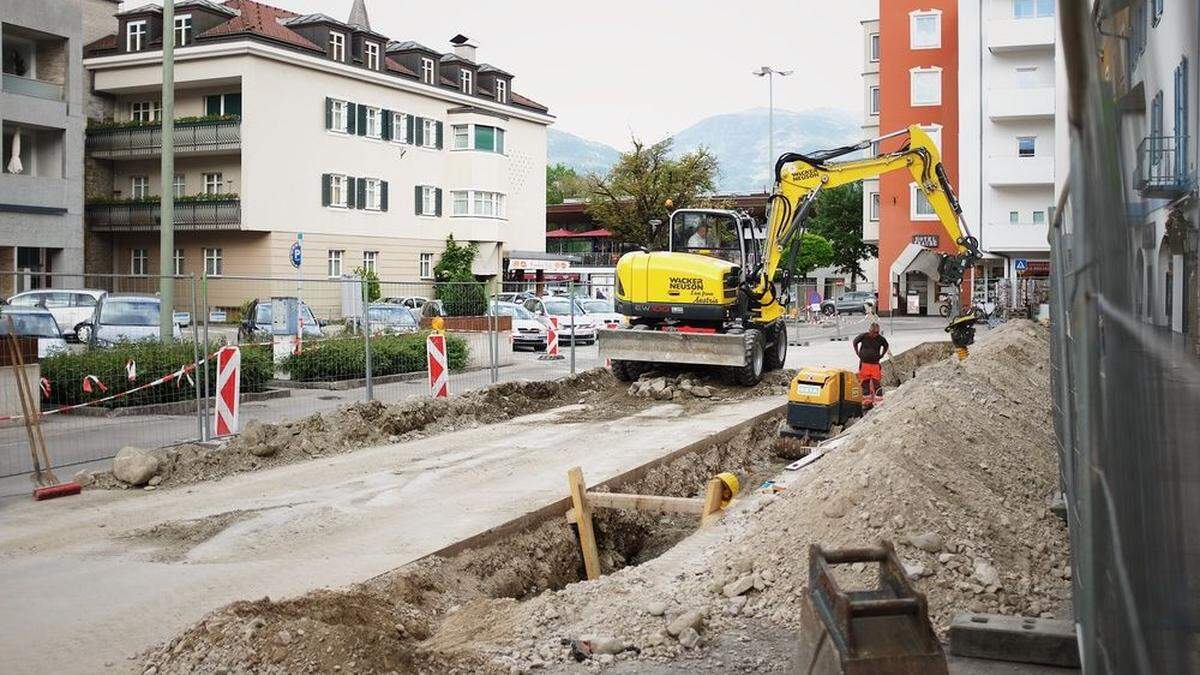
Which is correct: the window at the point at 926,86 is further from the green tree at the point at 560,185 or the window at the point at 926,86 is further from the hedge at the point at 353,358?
the hedge at the point at 353,358

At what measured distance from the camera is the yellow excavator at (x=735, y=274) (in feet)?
65.9

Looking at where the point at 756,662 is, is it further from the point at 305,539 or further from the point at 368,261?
the point at 368,261

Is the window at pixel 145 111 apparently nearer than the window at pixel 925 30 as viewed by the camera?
Yes

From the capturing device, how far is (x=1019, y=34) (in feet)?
189

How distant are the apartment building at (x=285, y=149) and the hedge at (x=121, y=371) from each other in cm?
2685

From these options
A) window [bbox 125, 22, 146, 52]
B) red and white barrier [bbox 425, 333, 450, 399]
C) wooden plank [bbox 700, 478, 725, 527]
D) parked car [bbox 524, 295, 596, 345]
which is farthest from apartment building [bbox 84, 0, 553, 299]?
wooden plank [bbox 700, 478, 725, 527]

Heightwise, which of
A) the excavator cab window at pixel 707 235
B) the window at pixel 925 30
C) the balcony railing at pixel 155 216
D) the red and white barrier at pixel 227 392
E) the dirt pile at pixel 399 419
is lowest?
the dirt pile at pixel 399 419

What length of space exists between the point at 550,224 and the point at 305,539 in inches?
3483

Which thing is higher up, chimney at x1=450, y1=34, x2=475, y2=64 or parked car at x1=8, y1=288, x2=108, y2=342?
chimney at x1=450, y1=34, x2=475, y2=64

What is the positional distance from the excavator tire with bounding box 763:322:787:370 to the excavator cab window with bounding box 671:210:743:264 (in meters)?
2.02

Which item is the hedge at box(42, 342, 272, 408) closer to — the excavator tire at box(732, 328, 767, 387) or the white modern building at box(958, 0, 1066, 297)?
the excavator tire at box(732, 328, 767, 387)

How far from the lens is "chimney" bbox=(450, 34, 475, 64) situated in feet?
201

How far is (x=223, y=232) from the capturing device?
46625 mm

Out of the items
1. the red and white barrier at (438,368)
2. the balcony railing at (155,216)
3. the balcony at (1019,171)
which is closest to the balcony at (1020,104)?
the balcony at (1019,171)
